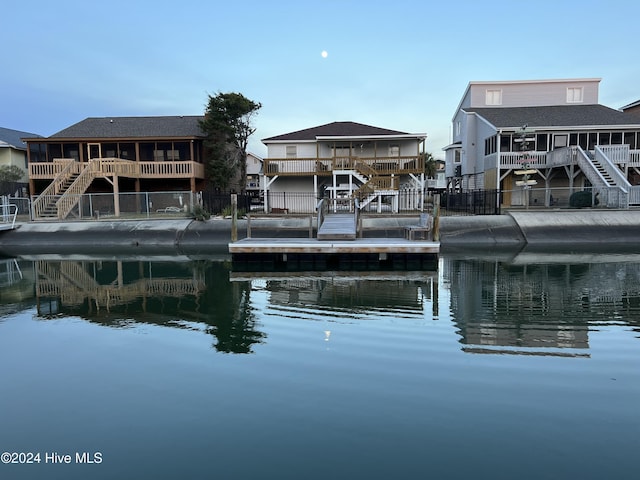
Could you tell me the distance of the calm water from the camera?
17.4ft

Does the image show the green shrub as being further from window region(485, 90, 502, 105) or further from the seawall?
window region(485, 90, 502, 105)

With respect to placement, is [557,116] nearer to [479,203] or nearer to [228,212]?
[479,203]

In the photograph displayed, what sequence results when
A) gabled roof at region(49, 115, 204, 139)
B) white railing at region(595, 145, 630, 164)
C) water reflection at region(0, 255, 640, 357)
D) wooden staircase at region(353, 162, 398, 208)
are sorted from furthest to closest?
1. gabled roof at region(49, 115, 204, 139)
2. white railing at region(595, 145, 630, 164)
3. wooden staircase at region(353, 162, 398, 208)
4. water reflection at region(0, 255, 640, 357)

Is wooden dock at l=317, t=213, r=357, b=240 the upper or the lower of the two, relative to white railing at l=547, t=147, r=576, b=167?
lower

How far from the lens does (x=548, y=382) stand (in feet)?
23.6

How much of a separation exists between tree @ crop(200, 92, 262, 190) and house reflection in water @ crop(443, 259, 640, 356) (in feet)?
75.9

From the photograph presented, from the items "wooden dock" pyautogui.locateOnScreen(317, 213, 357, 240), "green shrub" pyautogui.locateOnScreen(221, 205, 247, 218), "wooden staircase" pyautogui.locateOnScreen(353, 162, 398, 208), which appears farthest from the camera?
"green shrub" pyautogui.locateOnScreen(221, 205, 247, 218)

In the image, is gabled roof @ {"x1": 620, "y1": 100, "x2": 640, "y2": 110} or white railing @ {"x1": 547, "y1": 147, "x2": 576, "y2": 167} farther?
gabled roof @ {"x1": 620, "y1": 100, "x2": 640, "y2": 110}

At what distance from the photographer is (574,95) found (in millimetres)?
40344

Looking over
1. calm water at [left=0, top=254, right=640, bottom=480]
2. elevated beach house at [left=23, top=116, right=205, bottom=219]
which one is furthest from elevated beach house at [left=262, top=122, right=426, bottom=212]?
calm water at [left=0, top=254, right=640, bottom=480]

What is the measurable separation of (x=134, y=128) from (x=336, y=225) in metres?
23.5

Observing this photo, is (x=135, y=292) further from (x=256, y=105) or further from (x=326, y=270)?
(x=256, y=105)

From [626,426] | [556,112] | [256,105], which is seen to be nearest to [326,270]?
[626,426]

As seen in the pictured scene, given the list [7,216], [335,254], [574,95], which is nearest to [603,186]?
[574,95]
